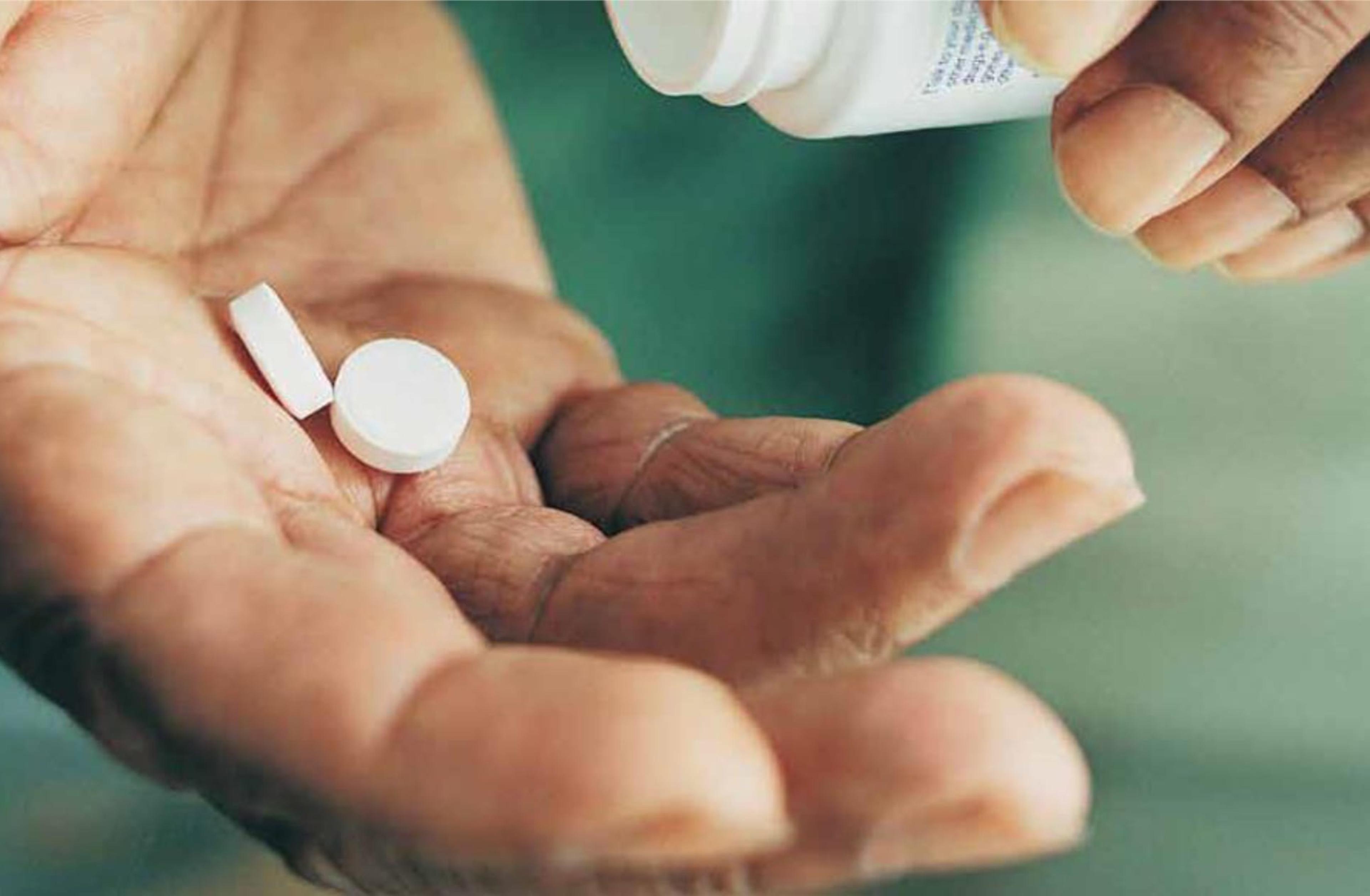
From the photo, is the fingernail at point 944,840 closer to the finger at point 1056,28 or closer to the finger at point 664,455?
the finger at point 664,455

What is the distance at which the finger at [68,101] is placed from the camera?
0.65 m

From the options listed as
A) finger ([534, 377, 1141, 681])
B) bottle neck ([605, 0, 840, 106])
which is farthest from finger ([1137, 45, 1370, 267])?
finger ([534, 377, 1141, 681])

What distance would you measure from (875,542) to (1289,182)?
17.2 inches

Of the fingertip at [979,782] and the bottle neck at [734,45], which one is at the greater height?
the bottle neck at [734,45]

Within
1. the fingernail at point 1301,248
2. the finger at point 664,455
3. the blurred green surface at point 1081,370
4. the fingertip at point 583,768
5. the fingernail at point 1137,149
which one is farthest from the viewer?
the blurred green surface at point 1081,370

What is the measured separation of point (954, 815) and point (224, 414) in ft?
1.04

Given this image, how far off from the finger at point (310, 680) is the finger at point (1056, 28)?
1.04 feet

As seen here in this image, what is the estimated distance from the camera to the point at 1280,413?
1.16 m

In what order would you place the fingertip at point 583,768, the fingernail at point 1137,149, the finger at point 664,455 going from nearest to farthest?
1. the fingertip at point 583,768
2. the finger at point 664,455
3. the fingernail at point 1137,149

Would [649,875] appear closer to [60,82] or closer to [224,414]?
[224,414]

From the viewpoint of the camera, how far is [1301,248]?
35.3 inches

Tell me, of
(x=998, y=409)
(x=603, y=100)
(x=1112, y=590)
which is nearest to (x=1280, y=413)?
(x=1112, y=590)

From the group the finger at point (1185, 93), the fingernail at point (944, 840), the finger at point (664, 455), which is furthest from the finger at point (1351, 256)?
the fingernail at point (944, 840)

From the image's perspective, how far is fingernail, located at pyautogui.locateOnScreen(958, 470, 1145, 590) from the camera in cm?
47
